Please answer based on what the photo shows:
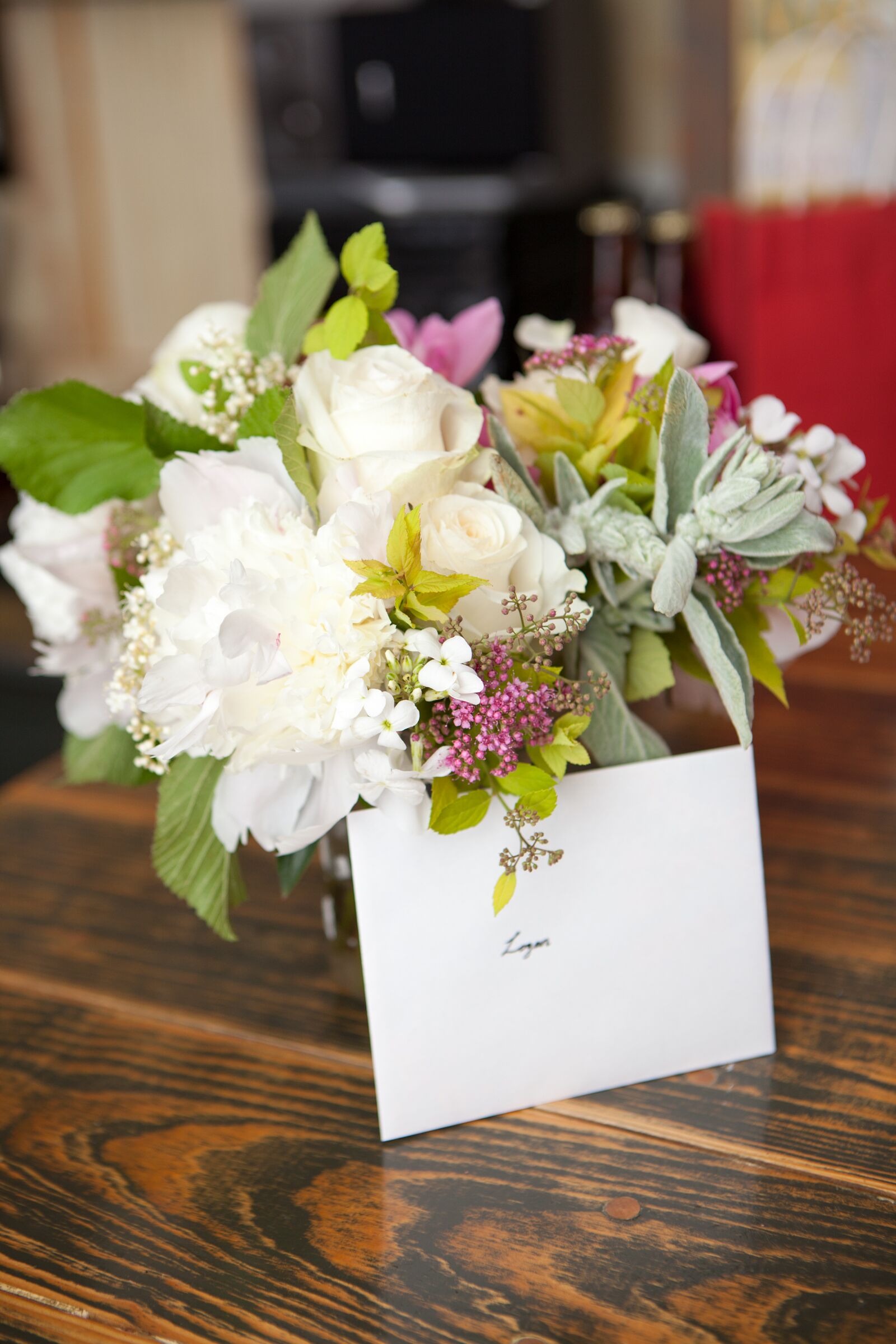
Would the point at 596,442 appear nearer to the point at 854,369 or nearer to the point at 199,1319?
the point at 199,1319

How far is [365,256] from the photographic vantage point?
1.95 ft

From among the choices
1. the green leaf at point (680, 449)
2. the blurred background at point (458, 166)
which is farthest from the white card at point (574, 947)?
the blurred background at point (458, 166)

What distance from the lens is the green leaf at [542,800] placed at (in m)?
0.51

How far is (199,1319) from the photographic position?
1.58ft

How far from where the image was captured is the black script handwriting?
566 mm

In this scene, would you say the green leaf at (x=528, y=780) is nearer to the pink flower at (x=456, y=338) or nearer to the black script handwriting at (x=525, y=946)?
the black script handwriting at (x=525, y=946)

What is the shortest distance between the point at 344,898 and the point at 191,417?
29 cm

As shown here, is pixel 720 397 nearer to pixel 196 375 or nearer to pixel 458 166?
pixel 196 375

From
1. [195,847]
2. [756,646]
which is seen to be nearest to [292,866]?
[195,847]

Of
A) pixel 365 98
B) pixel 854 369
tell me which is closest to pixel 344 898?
pixel 854 369

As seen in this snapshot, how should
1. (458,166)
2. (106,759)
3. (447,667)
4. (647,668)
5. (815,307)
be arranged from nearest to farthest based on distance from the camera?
1. (447,667)
2. (647,668)
3. (106,759)
4. (815,307)
5. (458,166)

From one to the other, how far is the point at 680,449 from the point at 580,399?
2.8 inches

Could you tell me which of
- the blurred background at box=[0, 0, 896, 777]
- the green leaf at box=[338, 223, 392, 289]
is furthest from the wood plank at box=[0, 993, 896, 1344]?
the blurred background at box=[0, 0, 896, 777]

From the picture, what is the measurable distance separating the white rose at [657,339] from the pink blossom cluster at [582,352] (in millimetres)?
22
